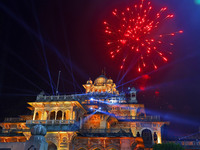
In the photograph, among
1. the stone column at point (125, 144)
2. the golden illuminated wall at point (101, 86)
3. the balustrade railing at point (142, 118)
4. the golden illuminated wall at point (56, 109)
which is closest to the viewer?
the stone column at point (125, 144)

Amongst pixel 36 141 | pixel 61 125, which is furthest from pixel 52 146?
pixel 36 141

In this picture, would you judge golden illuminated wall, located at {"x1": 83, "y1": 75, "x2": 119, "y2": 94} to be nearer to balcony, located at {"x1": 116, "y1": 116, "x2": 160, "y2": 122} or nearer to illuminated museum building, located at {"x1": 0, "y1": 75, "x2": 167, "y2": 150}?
illuminated museum building, located at {"x1": 0, "y1": 75, "x2": 167, "y2": 150}

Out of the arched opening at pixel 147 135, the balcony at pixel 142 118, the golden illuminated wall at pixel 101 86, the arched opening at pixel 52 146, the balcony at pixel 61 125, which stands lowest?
the arched opening at pixel 52 146

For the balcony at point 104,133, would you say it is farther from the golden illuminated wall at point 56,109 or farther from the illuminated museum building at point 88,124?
the golden illuminated wall at point 56,109

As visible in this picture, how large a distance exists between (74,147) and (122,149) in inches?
315

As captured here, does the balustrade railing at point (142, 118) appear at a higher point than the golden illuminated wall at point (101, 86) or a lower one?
lower

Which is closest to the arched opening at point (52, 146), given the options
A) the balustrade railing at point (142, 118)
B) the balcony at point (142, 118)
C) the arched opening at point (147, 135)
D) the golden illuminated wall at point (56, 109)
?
the golden illuminated wall at point (56, 109)

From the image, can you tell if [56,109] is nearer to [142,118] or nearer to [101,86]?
[142,118]

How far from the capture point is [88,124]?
3984 cm

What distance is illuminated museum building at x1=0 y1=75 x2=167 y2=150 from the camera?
107ft

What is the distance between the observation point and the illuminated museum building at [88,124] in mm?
32656

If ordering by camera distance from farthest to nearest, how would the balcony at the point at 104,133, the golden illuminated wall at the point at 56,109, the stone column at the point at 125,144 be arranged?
the golden illuminated wall at the point at 56,109 < the balcony at the point at 104,133 < the stone column at the point at 125,144

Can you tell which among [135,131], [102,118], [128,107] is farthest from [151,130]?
[102,118]

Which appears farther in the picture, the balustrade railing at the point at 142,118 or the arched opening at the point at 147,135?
the balustrade railing at the point at 142,118
